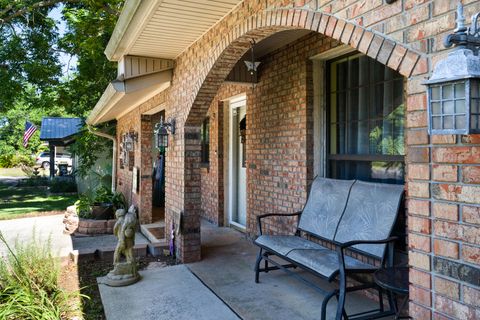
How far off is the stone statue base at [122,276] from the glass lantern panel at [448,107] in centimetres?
373

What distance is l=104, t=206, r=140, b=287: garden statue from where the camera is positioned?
4296mm

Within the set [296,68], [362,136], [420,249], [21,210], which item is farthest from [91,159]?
[420,249]

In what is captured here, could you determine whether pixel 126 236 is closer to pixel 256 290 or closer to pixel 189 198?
pixel 189 198

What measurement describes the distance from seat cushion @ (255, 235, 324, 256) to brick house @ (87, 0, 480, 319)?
30.4 inches

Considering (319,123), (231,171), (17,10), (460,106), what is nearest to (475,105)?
(460,106)

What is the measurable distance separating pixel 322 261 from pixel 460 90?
208cm

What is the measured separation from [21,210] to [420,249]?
431 inches

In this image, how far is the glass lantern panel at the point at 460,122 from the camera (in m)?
1.44

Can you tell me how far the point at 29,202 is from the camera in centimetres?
1241

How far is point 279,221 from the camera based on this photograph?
16.9 ft

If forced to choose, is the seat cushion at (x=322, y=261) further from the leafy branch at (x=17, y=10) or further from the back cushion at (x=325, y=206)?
the leafy branch at (x=17, y=10)

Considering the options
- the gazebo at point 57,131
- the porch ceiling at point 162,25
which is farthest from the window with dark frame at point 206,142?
the gazebo at point 57,131

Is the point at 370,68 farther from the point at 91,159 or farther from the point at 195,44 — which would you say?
the point at 91,159

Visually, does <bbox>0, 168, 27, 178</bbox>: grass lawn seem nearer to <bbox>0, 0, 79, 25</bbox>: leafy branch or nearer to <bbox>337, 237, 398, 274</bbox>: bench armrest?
<bbox>0, 0, 79, 25</bbox>: leafy branch
